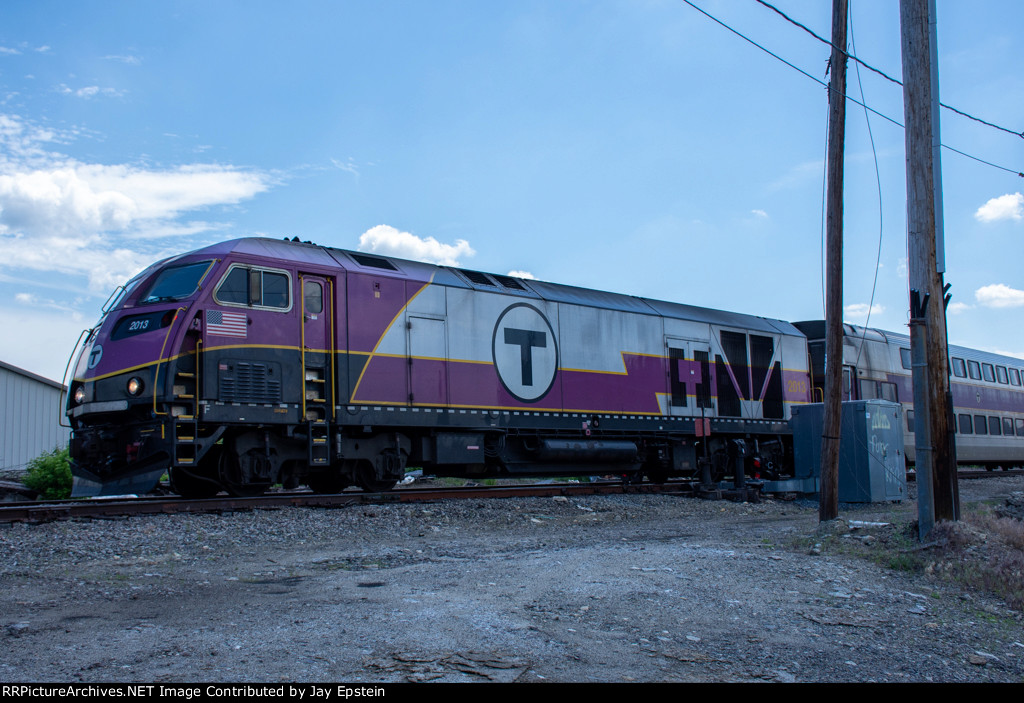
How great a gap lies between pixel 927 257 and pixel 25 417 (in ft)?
79.9

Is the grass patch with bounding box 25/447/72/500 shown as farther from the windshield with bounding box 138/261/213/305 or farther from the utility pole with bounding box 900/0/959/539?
the utility pole with bounding box 900/0/959/539

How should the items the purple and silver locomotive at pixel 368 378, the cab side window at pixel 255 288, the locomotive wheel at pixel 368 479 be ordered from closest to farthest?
the purple and silver locomotive at pixel 368 378 → the cab side window at pixel 255 288 → the locomotive wheel at pixel 368 479

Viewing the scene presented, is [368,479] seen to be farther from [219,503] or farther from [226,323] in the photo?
[226,323]

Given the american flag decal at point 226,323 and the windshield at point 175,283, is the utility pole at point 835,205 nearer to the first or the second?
the american flag decal at point 226,323

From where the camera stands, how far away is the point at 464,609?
5.35m

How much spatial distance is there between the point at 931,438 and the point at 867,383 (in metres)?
13.2

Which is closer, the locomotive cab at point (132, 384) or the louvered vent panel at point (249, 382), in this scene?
the locomotive cab at point (132, 384)

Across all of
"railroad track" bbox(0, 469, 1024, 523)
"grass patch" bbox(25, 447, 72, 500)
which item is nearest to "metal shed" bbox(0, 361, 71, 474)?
"grass patch" bbox(25, 447, 72, 500)

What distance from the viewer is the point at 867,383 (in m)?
20.5

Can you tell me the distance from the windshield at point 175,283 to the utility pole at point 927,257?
858cm

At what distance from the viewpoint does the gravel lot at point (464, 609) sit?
4.17 m

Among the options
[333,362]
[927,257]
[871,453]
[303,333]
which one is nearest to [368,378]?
[333,362]

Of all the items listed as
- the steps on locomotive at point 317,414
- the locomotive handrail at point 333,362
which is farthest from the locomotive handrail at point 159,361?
the locomotive handrail at point 333,362
